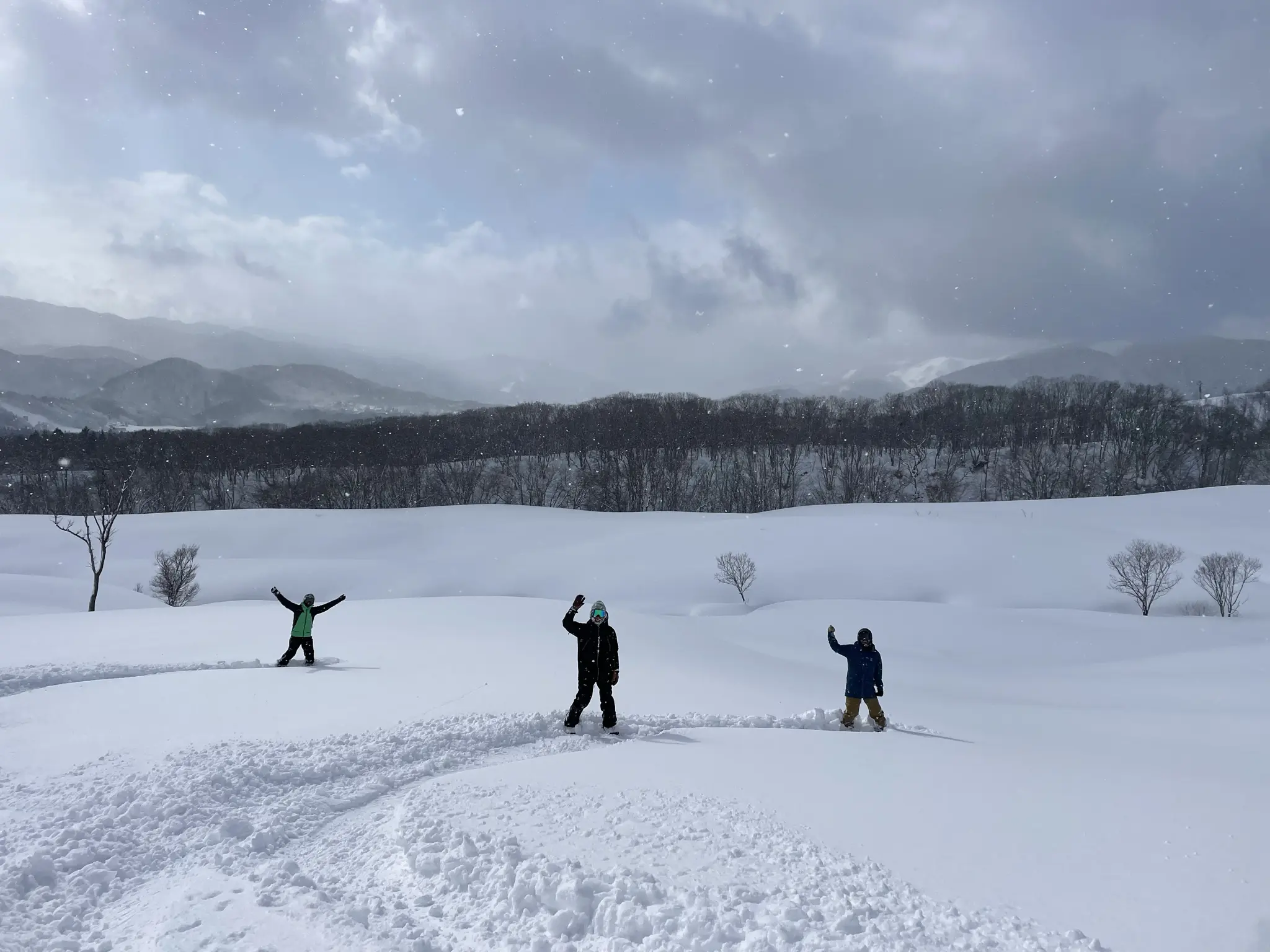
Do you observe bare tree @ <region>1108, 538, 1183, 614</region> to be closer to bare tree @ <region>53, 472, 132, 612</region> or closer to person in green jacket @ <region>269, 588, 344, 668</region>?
person in green jacket @ <region>269, 588, 344, 668</region>

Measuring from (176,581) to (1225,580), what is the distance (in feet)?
171

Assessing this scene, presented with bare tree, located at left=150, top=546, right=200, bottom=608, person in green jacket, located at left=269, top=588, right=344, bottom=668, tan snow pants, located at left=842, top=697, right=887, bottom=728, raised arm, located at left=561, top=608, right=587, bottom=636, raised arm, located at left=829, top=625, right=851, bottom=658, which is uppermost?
raised arm, located at left=561, top=608, right=587, bottom=636

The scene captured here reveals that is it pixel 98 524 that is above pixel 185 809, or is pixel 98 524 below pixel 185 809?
above

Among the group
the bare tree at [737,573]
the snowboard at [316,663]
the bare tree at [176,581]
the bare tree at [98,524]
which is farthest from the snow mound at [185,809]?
the bare tree at [176,581]

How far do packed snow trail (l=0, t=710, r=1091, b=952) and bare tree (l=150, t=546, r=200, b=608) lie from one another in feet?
106

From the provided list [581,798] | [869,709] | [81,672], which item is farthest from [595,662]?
[81,672]

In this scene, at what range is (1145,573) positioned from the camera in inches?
1240

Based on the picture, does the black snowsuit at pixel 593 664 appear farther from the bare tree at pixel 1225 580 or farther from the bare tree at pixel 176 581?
the bare tree at pixel 1225 580

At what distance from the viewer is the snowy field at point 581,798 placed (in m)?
4.42

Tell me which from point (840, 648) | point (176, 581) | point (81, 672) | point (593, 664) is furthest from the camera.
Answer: point (176, 581)

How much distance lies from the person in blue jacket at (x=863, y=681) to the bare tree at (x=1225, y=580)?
3063 centimetres

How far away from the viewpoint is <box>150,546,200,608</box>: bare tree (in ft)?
109

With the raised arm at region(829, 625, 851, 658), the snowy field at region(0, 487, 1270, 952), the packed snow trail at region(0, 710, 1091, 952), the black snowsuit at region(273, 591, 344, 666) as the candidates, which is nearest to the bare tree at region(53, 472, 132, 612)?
the snowy field at region(0, 487, 1270, 952)

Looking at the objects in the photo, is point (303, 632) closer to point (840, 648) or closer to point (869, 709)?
point (840, 648)
